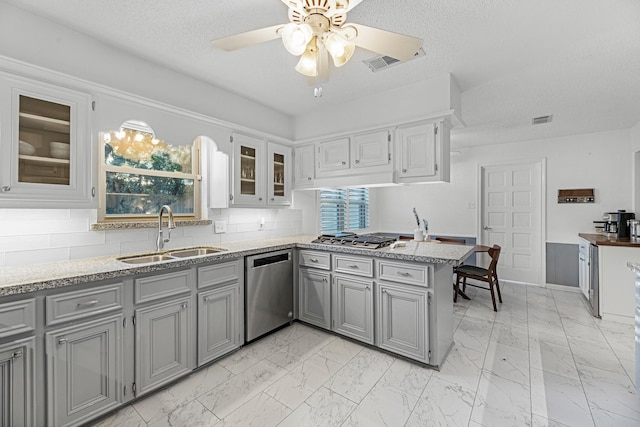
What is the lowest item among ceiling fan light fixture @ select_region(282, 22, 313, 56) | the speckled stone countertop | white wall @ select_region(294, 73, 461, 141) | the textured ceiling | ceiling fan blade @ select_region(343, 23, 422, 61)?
the speckled stone countertop

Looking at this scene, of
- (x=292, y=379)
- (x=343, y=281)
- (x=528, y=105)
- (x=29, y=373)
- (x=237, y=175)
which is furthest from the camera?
(x=528, y=105)

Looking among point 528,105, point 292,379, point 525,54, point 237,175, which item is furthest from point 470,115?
point 292,379

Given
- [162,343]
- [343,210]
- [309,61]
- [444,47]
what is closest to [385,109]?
[444,47]

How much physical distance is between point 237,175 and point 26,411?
218cm

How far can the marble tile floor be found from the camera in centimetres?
177

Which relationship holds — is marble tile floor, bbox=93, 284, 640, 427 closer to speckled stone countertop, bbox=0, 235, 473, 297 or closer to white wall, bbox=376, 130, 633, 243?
speckled stone countertop, bbox=0, 235, 473, 297

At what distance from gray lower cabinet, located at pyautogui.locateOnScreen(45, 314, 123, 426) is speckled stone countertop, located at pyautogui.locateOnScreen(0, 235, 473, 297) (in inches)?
11.2

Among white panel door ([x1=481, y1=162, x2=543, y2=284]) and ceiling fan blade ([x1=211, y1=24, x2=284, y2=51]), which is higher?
ceiling fan blade ([x1=211, y1=24, x2=284, y2=51])

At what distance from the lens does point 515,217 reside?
16.3 feet

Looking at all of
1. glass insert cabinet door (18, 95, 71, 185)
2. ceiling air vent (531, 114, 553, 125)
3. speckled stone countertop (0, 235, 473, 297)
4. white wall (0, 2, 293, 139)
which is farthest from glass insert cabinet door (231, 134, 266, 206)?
ceiling air vent (531, 114, 553, 125)

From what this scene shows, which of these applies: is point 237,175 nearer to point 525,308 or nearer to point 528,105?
point 528,105

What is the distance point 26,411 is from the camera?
148 centimetres

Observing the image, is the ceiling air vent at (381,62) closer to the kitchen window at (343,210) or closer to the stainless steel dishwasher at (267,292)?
the stainless steel dishwasher at (267,292)

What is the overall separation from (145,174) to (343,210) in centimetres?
328
